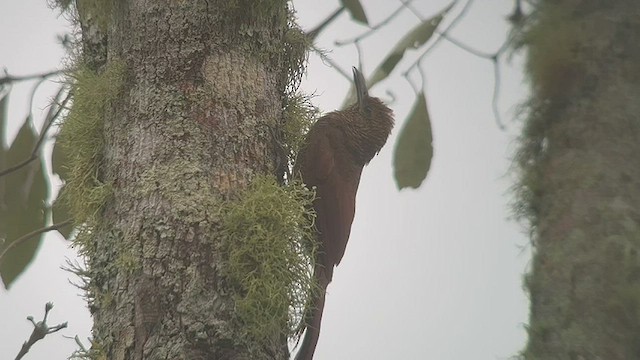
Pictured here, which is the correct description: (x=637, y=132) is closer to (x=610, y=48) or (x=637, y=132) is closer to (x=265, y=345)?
(x=610, y=48)

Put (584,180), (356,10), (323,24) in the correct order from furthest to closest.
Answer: (323,24) → (356,10) → (584,180)

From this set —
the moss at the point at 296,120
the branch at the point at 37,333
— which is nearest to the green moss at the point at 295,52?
the moss at the point at 296,120

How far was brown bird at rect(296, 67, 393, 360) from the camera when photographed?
289cm

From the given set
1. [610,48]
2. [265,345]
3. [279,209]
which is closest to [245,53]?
[279,209]

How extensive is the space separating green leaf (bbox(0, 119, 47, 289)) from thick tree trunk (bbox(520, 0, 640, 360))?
2.00 meters

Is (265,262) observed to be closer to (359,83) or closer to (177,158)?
(177,158)

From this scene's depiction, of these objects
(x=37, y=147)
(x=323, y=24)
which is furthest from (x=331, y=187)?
(x=37, y=147)

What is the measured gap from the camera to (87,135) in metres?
2.31

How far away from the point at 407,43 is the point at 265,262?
33.5 inches

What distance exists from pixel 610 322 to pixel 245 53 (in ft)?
4.66

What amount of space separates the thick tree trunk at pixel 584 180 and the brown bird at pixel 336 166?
1.25 metres

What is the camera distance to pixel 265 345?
6.77ft

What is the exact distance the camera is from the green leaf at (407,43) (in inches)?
99.7

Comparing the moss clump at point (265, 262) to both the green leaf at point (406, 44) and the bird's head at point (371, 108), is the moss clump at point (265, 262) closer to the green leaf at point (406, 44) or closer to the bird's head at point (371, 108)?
the green leaf at point (406, 44)
